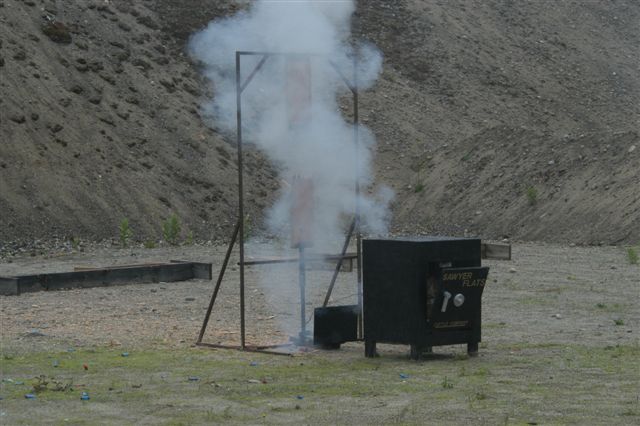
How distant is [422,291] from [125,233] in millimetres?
18970

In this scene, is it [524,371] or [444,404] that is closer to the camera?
[444,404]

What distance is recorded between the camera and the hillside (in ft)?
105

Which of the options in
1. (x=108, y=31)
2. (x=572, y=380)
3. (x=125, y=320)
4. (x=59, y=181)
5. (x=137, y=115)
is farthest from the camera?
(x=108, y=31)

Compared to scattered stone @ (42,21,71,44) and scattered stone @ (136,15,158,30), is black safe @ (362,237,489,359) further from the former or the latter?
scattered stone @ (136,15,158,30)

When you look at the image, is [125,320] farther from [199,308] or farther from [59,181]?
[59,181]

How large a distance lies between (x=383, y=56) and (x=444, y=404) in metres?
38.5

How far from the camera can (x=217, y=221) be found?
112 ft

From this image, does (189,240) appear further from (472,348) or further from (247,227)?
(472,348)

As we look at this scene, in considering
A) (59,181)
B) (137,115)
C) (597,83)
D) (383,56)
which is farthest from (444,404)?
(597,83)

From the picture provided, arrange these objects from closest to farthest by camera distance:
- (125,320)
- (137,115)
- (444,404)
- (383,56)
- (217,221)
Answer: (444,404), (125,320), (217,221), (137,115), (383,56)

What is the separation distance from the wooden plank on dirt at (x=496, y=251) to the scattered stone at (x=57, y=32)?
672 inches

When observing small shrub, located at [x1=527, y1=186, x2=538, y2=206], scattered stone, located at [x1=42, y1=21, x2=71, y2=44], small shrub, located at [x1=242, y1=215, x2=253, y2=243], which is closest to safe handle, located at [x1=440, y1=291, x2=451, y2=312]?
small shrub, located at [x1=242, y1=215, x2=253, y2=243]

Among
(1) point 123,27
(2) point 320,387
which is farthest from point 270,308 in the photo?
(1) point 123,27

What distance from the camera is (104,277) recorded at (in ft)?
68.5
